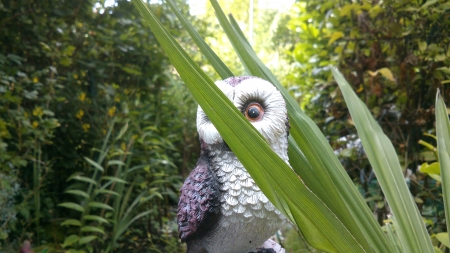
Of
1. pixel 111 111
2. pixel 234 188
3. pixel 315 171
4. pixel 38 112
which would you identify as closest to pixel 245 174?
pixel 234 188

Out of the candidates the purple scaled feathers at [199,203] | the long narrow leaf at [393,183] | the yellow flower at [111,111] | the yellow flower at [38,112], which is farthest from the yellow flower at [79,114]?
the long narrow leaf at [393,183]

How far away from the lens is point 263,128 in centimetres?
81

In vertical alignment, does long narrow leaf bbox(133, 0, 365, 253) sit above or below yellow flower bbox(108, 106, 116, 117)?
below

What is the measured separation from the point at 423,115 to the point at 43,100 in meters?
1.43

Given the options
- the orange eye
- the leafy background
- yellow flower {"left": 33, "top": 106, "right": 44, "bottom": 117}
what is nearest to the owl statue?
the orange eye

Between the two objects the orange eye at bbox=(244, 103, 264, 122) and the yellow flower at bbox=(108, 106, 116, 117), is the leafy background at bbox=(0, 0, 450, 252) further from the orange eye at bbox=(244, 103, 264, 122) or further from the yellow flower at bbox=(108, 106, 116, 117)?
the orange eye at bbox=(244, 103, 264, 122)

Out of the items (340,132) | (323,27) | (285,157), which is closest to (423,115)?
(340,132)

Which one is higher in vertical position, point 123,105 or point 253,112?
point 123,105

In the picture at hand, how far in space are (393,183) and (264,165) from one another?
0.42m

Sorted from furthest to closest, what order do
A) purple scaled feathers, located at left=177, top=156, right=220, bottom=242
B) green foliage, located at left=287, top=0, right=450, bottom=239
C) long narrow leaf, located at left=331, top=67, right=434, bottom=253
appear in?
green foliage, located at left=287, top=0, right=450, bottom=239 → purple scaled feathers, located at left=177, top=156, right=220, bottom=242 → long narrow leaf, located at left=331, top=67, right=434, bottom=253

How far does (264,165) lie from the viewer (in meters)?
0.47

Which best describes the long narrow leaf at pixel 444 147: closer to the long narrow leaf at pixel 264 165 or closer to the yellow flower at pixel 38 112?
the long narrow leaf at pixel 264 165

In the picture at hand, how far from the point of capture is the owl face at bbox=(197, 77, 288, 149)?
0.83 metres

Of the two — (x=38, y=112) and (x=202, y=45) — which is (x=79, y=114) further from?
(x=202, y=45)
